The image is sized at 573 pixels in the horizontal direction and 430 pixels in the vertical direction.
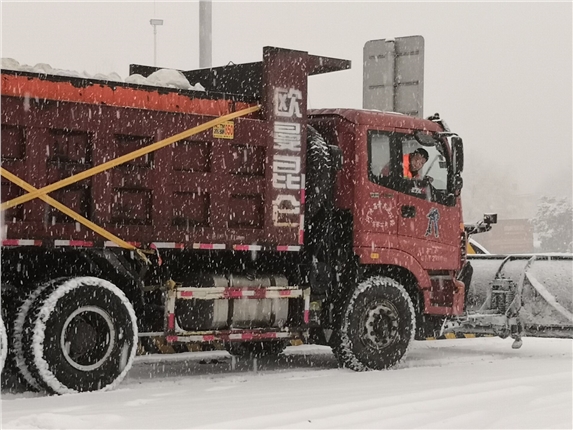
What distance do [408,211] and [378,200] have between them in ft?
1.52

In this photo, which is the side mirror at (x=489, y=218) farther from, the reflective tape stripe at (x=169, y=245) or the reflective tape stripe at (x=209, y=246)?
the reflective tape stripe at (x=169, y=245)

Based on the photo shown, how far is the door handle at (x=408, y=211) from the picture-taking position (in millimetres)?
11359

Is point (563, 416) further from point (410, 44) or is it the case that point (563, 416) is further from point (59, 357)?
point (410, 44)

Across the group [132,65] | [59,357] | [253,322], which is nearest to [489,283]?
[253,322]

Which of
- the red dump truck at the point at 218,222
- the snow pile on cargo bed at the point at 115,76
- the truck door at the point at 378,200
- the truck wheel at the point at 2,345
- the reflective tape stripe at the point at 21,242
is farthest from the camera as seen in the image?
the truck door at the point at 378,200

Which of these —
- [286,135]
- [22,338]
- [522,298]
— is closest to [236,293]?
[286,135]

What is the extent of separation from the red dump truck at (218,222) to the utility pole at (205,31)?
3480 mm

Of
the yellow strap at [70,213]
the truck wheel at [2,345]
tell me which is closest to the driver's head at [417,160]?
the yellow strap at [70,213]

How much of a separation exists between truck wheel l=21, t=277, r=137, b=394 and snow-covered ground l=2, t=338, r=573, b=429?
247 mm

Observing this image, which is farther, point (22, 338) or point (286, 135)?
point (286, 135)

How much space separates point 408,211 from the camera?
11.4 metres

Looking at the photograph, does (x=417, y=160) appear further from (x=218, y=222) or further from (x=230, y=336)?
(x=230, y=336)

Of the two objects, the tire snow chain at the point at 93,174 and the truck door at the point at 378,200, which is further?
the truck door at the point at 378,200

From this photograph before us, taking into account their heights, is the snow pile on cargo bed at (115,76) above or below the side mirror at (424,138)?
above
